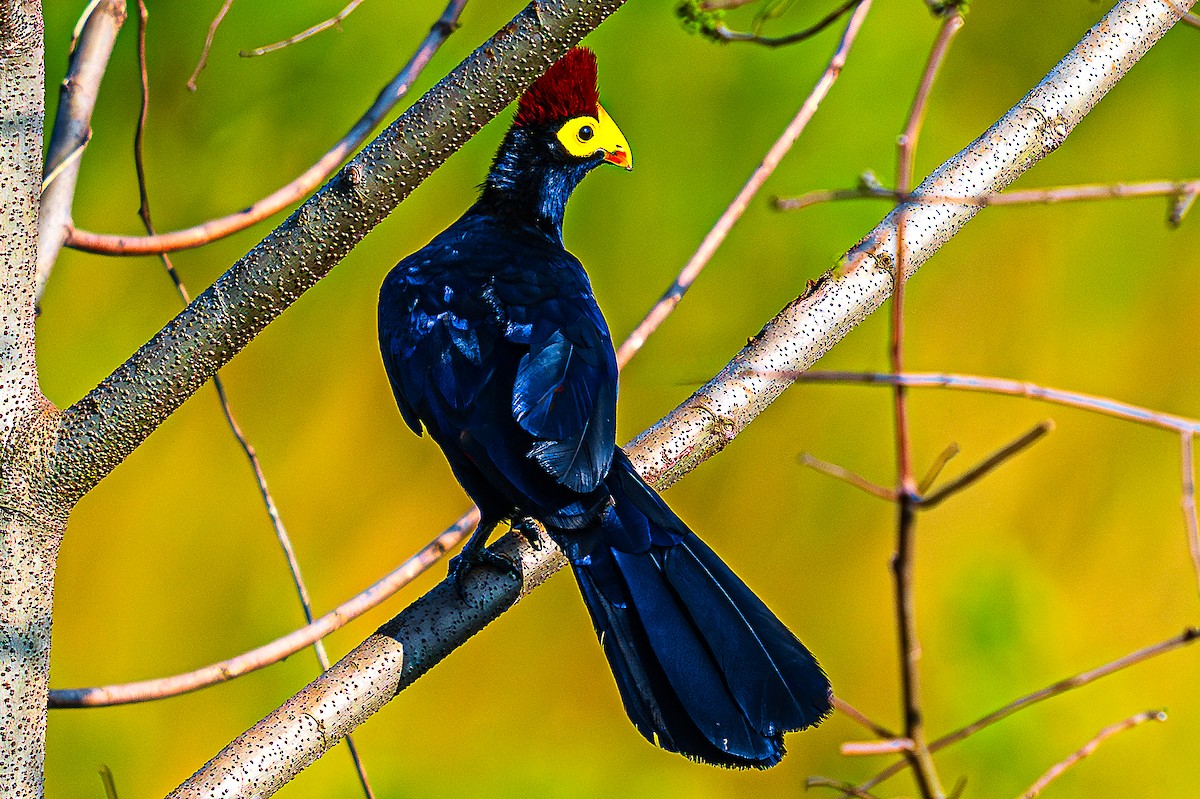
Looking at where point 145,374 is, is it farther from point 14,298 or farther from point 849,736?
point 849,736

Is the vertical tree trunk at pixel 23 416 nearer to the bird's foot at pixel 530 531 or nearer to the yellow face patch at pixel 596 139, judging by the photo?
the bird's foot at pixel 530 531

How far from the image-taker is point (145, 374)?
825mm

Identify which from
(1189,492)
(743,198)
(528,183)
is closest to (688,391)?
(528,183)

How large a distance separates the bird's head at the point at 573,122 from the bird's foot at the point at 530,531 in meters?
0.59

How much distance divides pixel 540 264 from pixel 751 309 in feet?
2.30

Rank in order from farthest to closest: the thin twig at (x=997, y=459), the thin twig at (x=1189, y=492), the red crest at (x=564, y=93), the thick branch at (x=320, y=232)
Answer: the red crest at (x=564, y=93), the thick branch at (x=320, y=232), the thin twig at (x=1189, y=492), the thin twig at (x=997, y=459)

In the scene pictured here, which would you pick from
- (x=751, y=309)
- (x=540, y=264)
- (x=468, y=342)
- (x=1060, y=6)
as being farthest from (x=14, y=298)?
(x=1060, y=6)

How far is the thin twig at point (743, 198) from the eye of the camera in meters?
1.03

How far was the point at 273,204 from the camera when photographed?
1.06 m

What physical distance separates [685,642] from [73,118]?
0.83 meters

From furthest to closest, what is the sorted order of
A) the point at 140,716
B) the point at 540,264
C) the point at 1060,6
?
the point at 1060,6, the point at 140,716, the point at 540,264

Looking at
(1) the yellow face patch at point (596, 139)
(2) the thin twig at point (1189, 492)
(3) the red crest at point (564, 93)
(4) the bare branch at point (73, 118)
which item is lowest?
(2) the thin twig at point (1189, 492)

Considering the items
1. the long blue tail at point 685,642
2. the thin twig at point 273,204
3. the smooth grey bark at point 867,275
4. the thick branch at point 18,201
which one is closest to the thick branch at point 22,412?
the thick branch at point 18,201

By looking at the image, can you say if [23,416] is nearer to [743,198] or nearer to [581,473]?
[581,473]
